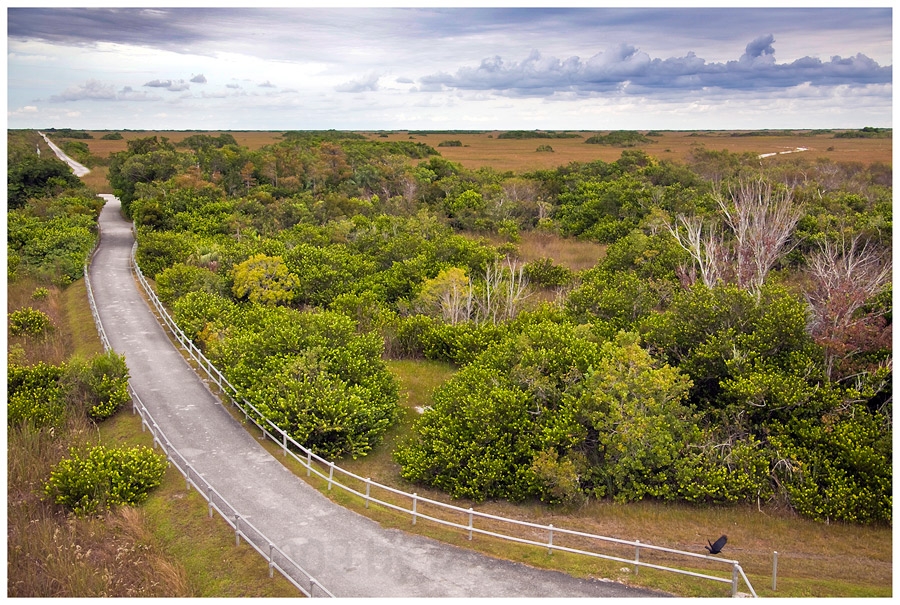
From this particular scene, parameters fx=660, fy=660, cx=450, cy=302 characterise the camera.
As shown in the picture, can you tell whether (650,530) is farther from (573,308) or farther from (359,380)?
(573,308)

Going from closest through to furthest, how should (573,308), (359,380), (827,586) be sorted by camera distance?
1. (827,586)
2. (359,380)
3. (573,308)

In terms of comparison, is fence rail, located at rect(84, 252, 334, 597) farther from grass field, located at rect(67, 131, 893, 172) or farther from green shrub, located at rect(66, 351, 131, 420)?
grass field, located at rect(67, 131, 893, 172)

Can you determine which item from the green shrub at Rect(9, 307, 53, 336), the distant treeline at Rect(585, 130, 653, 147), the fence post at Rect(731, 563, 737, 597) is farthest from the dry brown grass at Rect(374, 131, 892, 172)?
the fence post at Rect(731, 563, 737, 597)

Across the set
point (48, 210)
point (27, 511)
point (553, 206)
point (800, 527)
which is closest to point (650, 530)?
point (800, 527)

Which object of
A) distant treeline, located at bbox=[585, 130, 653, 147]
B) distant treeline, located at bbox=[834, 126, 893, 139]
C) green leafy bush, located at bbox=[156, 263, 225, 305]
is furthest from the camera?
distant treeline, located at bbox=[585, 130, 653, 147]

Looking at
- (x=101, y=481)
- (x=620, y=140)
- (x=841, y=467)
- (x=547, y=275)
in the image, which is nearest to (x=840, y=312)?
(x=841, y=467)

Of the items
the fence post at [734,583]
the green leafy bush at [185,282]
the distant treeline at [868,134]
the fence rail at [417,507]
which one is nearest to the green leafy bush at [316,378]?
the fence rail at [417,507]

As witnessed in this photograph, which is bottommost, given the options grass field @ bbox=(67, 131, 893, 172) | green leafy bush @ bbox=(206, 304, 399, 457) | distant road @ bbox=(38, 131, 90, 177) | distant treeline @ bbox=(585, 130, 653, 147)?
green leafy bush @ bbox=(206, 304, 399, 457)
